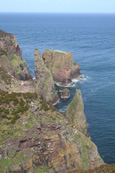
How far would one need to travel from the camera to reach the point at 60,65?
107 metres

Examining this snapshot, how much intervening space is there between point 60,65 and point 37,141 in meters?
79.6

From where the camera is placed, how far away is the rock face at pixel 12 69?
76.1 m

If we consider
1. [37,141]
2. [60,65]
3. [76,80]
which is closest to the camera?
[37,141]

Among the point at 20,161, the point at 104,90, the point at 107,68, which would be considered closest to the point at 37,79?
the point at 104,90

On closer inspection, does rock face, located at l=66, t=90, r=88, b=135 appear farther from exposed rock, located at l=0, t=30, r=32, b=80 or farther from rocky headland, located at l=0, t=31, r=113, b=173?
exposed rock, located at l=0, t=30, r=32, b=80

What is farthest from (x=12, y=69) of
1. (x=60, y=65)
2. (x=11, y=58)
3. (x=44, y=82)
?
(x=60, y=65)

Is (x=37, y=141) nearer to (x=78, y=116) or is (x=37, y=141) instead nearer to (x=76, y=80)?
(x=78, y=116)

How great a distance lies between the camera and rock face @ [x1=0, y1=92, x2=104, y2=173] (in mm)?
27578

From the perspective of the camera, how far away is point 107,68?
124938mm

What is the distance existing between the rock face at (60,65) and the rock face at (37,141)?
72.7 metres

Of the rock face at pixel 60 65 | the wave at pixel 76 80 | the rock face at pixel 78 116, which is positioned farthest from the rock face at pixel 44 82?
the rock face at pixel 78 116

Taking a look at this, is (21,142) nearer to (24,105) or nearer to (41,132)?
(41,132)

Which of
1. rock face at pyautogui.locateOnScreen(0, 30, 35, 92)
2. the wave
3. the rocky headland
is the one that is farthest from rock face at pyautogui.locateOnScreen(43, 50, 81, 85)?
the rocky headland

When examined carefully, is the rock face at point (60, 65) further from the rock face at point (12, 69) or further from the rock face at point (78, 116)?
the rock face at point (78, 116)
